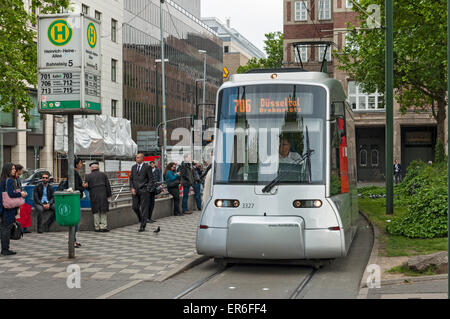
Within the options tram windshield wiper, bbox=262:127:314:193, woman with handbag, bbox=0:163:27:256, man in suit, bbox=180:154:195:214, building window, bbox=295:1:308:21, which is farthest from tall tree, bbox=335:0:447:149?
building window, bbox=295:1:308:21

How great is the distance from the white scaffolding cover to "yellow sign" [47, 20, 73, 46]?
27.5 meters

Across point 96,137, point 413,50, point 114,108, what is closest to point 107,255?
point 413,50

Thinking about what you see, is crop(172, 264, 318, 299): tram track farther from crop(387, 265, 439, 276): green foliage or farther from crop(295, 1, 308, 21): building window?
crop(295, 1, 308, 21): building window

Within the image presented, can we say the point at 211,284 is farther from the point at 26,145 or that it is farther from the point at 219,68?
the point at 219,68

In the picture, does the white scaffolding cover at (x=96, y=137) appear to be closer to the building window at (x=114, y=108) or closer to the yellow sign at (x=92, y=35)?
the building window at (x=114, y=108)

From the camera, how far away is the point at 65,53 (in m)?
11.6

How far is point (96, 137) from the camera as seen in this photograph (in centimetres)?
4062

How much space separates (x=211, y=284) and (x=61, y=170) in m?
38.6

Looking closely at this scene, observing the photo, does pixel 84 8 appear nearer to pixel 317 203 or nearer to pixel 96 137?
pixel 96 137

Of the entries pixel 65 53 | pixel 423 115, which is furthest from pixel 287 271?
pixel 423 115

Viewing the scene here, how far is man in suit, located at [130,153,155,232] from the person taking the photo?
16.4 meters

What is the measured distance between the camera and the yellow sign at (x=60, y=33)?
11586mm

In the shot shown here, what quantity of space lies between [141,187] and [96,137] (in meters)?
24.8

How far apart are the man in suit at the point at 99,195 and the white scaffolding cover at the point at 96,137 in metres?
23.0
